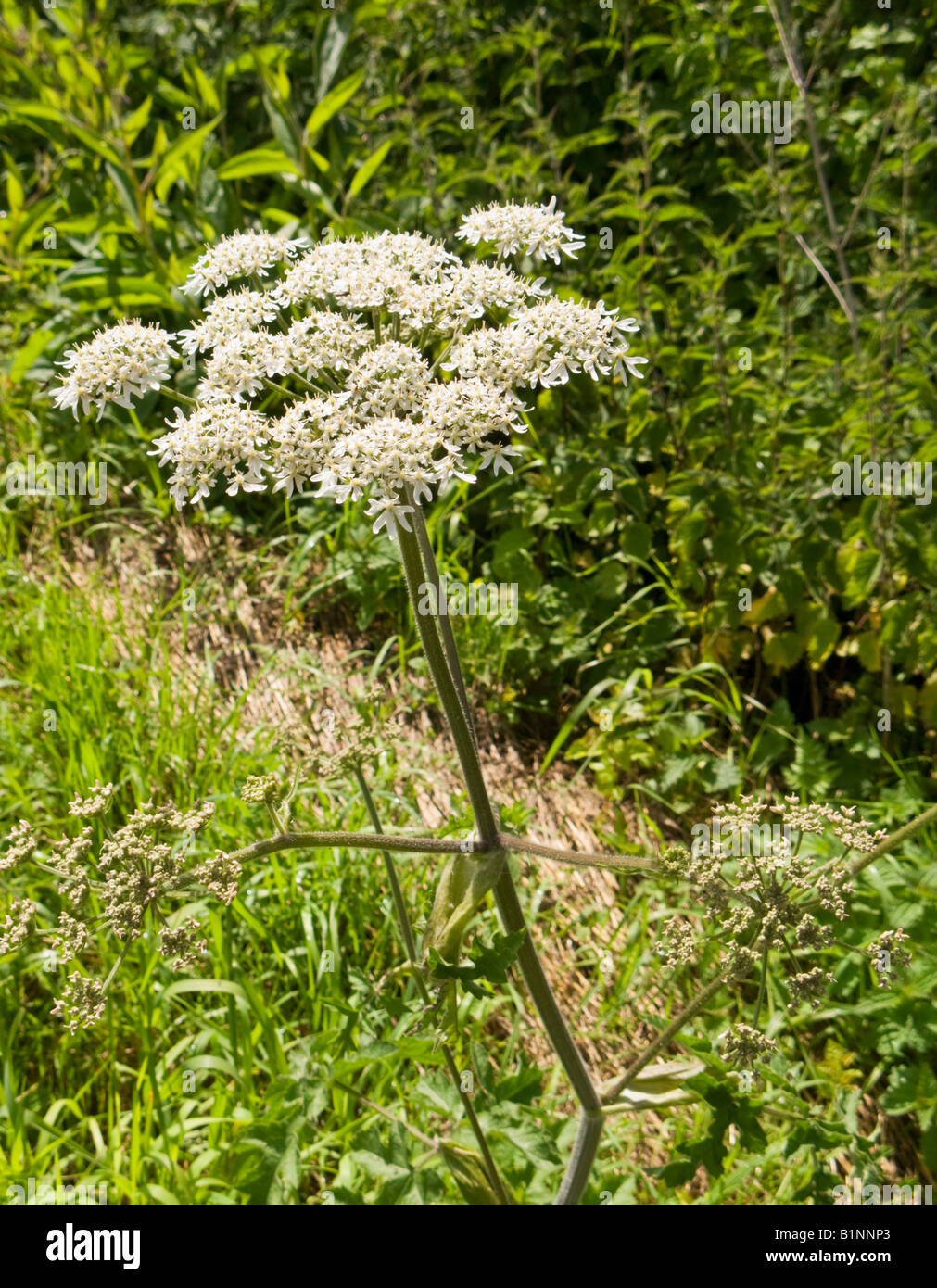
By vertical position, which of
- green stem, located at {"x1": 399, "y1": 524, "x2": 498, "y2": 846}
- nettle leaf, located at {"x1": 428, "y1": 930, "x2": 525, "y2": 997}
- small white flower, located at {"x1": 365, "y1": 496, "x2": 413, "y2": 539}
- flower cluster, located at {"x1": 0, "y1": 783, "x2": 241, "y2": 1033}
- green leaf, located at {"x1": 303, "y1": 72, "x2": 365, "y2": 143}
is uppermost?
green leaf, located at {"x1": 303, "y1": 72, "x2": 365, "y2": 143}

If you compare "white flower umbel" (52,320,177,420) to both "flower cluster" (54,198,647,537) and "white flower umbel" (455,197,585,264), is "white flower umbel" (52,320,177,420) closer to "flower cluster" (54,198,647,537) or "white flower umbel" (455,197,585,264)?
"flower cluster" (54,198,647,537)

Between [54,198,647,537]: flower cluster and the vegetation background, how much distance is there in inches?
45.3

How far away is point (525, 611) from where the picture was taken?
4.39 meters

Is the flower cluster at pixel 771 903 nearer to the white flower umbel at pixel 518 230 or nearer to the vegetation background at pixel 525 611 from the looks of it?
the vegetation background at pixel 525 611

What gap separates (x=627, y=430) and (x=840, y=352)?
102 centimetres

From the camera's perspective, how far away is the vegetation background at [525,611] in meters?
2.96

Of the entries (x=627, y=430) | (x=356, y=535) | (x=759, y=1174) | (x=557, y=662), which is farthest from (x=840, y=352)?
(x=759, y=1174)

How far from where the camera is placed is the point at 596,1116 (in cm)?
243

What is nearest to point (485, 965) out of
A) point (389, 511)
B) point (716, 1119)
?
point (716, 1119)

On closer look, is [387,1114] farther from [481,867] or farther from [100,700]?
[100,700]

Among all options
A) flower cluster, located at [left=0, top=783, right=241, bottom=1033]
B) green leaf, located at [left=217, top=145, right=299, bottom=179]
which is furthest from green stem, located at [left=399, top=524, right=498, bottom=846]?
green leaf, located at [left=217, top=145, right=299, bottom=179]

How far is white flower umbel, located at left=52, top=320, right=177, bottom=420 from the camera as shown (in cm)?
215

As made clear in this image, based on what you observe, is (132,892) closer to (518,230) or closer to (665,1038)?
(665,1038)
